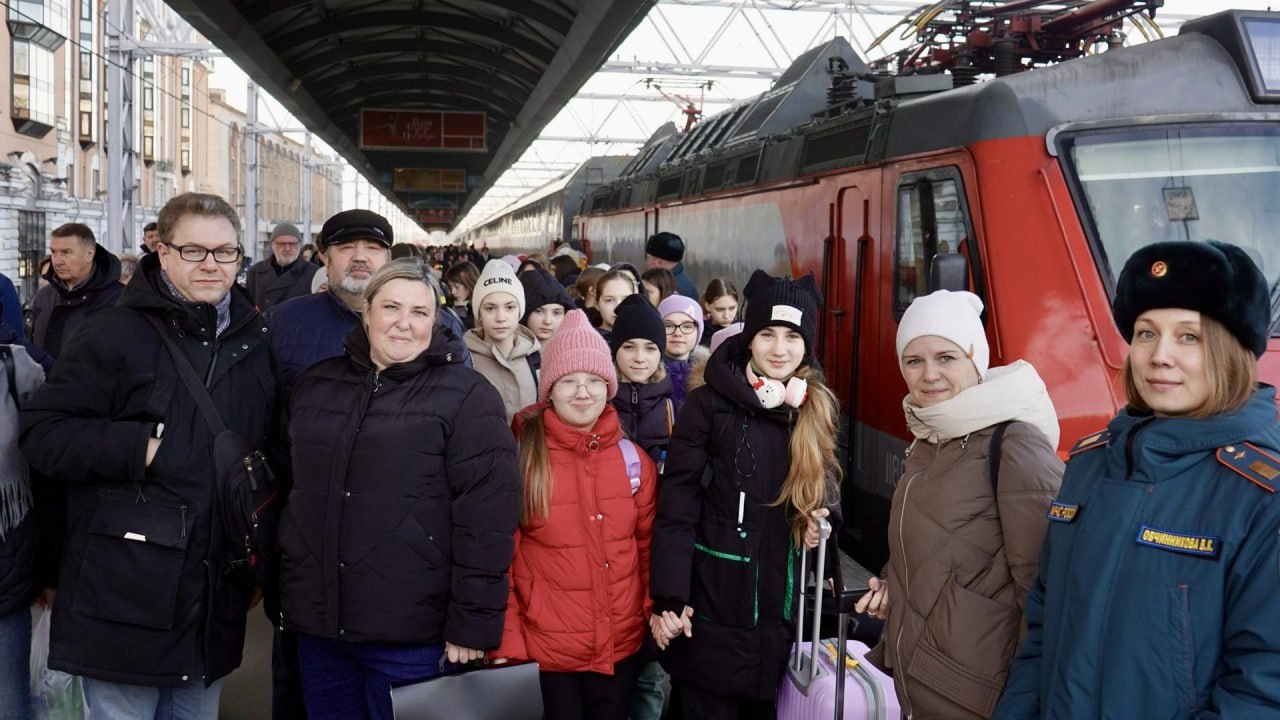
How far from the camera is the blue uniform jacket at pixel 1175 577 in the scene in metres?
2.01

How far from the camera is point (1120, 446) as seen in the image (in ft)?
7.52

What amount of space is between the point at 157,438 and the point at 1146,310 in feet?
8.20

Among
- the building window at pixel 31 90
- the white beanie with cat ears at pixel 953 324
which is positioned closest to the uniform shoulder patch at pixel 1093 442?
the white beanie with cat ears at pixel 953 324

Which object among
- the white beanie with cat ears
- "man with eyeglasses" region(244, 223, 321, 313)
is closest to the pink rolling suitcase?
the white beanie with cat ears

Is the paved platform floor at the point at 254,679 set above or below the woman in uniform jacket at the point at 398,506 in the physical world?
below

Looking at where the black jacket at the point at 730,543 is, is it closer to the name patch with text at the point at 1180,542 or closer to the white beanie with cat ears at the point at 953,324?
the white beanie with cat ears at the point at 953,324

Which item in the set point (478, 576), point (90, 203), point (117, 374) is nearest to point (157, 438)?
point (117, 374)

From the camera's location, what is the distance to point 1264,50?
5680 mm

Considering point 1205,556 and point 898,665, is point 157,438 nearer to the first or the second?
point 898,665

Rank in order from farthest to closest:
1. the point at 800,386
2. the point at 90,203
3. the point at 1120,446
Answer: the point at 90,203
the point at 800,386
the point at 1120,446

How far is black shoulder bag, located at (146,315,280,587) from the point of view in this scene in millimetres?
3135

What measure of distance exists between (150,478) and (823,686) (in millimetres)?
2115

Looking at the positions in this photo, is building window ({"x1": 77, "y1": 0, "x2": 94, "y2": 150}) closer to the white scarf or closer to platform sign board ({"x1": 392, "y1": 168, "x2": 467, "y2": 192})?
platform sign board ({"x1": 392, "y1": 168, "x2": 467, "y2": 192})

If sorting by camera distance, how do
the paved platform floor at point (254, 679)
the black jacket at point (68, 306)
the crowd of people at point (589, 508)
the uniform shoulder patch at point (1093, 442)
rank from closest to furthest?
the crowd of people at point (589, 508) < the uniform shoulder patch at point (1093, 442) < the paved platform floor at point (254, 679) < the black jacket at point (68, 306)
